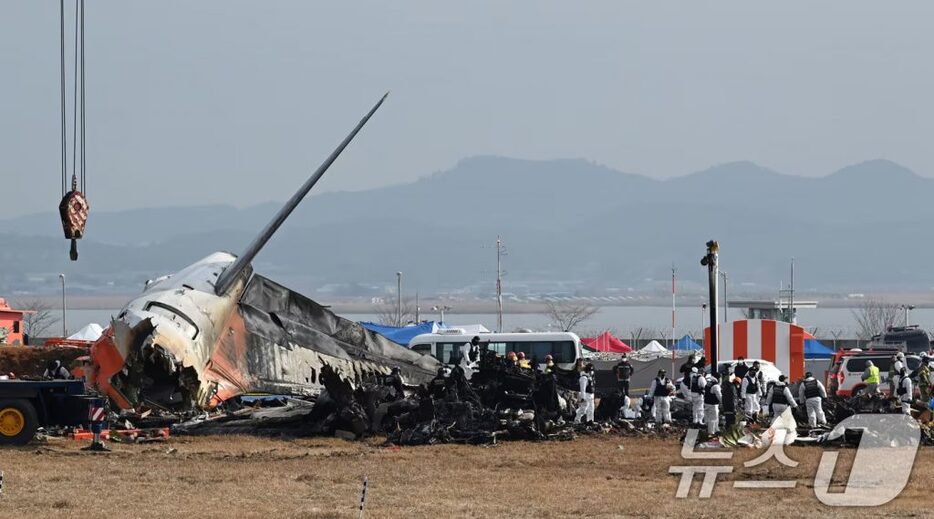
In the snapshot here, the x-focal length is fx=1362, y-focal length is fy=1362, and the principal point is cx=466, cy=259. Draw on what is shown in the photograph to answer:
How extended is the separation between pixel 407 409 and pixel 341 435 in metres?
1.55

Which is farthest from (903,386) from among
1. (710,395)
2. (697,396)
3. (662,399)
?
(710,395)

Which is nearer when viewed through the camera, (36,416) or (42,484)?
(42,484)

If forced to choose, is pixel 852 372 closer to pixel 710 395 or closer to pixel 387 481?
pixel 710 395

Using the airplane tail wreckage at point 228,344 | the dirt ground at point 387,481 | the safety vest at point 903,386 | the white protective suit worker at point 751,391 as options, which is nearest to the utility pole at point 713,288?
the white protective suit worker at point 751,391

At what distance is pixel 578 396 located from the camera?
34.8 meters

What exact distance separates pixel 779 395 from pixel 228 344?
14949mm

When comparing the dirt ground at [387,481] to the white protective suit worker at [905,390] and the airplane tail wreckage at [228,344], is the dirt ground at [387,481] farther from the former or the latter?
the white protective suit worker at [905,390]

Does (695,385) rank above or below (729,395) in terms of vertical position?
above

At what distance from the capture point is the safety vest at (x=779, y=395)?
30094 mm

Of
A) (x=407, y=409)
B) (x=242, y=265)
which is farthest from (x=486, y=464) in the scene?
(x=242, y=265)

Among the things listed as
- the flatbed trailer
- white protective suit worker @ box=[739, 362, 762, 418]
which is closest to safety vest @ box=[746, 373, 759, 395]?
white protective suit worker @ box=[739, 362, 762, 418]

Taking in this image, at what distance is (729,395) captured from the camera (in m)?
31.8

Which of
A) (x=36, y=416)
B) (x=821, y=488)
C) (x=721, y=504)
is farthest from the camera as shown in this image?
(x=36, y=416)

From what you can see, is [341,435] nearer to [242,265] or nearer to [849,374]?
[242,265]
